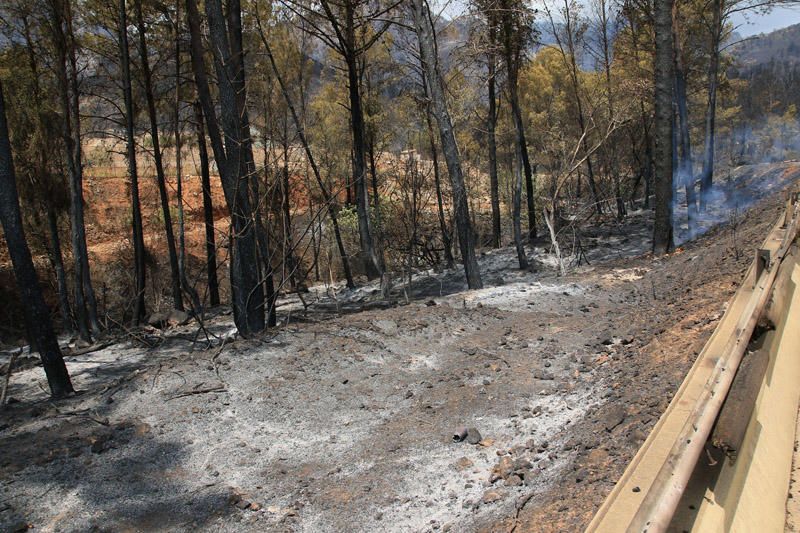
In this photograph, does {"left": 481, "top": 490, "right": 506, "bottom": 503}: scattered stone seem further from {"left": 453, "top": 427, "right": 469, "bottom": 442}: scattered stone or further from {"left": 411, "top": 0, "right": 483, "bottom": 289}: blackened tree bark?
{"left": 411, "top": 0, "right": 483, "bottom": 289}: blackened tree bark

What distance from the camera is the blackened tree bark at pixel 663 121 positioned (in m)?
10.5

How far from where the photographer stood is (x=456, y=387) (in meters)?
5.43

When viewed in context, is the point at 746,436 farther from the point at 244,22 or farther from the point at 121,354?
the point at 244,22

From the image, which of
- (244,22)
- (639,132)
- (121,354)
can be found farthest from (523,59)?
(121,354)

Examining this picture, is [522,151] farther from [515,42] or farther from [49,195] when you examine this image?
[49,195]

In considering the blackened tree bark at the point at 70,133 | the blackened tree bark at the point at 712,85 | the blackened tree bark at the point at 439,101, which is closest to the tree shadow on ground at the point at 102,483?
the blackened tree bark at the point at 439,101

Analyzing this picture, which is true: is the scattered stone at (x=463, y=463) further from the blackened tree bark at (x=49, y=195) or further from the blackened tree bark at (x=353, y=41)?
the blackened tree bark at (x=49, y=195)

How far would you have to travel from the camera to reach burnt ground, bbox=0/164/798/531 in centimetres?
349

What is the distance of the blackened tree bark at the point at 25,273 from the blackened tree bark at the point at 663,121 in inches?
389

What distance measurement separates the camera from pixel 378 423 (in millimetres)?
4945

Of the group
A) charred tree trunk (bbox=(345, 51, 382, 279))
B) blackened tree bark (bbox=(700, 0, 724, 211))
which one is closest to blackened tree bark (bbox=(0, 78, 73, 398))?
charred tree trunk (bbox=(345, 51, 382, 279))

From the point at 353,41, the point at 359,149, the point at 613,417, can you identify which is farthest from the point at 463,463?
the point at 353,41

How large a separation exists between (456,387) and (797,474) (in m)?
3.06

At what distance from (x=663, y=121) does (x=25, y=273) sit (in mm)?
10401
